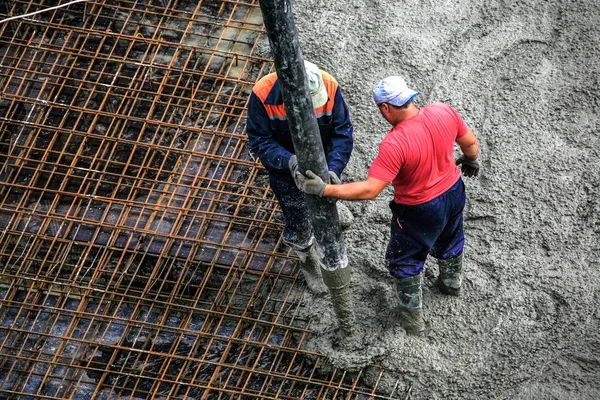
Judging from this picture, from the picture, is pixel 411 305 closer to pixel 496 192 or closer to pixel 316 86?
pixel 496 192

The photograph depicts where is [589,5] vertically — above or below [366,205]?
above

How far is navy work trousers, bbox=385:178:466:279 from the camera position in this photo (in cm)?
444

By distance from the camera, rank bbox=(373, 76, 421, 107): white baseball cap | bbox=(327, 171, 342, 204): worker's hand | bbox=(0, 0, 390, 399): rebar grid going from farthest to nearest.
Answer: bbox=(0, 0, 390, 399): rebar grid < bbox=(327, 171, 342, 204): worker's hand < bbox=(373, 76, 421, 107): white baseball cap

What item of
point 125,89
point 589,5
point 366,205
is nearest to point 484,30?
point 589,5

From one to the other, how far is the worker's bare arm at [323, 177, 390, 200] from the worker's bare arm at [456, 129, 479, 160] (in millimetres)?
530

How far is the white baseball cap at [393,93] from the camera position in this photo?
4.15m

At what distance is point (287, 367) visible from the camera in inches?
199

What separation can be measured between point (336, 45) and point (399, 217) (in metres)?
1.89

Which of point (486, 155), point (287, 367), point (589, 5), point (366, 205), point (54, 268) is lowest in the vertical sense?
point (54, 268)

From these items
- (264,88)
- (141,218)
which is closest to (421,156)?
(264,88)

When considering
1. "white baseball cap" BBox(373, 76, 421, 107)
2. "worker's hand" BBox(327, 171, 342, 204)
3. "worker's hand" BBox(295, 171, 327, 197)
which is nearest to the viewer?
"white baseball cap" BBox(373, 76, 421, 107)

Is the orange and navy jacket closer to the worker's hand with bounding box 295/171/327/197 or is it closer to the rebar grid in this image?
the worker's hand with bounding box 295/171/327/197

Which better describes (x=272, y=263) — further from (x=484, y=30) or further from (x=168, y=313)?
(x=484, y=30)

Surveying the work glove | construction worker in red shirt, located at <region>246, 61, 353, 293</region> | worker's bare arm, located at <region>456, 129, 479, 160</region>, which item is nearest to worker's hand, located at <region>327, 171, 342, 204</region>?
construction worker in red shirt, located at <region>246, 61, 353, 293</region>
